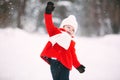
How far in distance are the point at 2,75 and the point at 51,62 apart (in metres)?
1.56

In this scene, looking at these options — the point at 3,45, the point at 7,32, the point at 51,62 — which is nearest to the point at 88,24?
the point at 7,32

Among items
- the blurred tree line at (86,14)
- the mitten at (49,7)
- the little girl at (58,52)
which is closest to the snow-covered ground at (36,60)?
the little girl at (58,52)

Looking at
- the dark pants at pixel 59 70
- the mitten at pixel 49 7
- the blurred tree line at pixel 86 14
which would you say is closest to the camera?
the mitten at pixel 49 7

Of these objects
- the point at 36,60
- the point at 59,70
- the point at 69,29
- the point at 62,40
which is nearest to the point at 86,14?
the point at 36,60

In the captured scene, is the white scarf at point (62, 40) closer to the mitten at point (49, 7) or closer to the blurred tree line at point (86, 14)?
the mitten at point (49, 7)

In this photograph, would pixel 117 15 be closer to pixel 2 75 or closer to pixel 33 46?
pixel 33 46

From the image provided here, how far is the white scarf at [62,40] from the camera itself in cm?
301

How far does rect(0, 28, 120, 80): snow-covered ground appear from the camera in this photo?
461cm

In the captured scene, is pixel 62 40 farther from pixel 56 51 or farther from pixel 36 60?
pixel 36 60

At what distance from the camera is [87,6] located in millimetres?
15211

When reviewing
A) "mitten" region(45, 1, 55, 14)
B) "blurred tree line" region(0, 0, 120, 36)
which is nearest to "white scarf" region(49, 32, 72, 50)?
"mitten" region(45, 1, 55, 14)

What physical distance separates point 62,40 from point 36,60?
274 cm

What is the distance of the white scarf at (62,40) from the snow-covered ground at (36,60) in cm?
149

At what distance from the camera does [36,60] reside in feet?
18.7
